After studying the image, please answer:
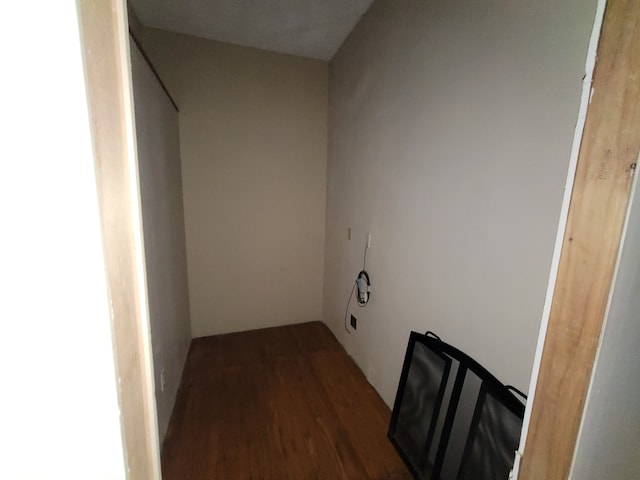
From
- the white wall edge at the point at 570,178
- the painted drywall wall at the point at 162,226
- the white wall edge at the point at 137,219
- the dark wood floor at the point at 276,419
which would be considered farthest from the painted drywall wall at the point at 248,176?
the white wall edge at the point at 570,178

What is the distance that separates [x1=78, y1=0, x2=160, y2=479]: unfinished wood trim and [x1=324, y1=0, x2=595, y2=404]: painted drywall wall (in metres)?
1.15

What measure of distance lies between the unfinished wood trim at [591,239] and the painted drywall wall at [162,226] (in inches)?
52.7

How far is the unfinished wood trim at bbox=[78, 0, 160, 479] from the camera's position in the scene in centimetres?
37

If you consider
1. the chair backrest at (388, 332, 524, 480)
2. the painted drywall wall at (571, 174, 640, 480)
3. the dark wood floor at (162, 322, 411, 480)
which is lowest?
the dark wood floor at (162, 322, 411, 480)

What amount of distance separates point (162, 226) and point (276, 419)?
4.77ft

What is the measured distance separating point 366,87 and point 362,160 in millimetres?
526

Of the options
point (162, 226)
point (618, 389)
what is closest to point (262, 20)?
point (162, 226)

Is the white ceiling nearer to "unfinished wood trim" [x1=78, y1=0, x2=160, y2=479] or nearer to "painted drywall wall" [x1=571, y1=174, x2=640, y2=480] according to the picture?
"unfinished wood trim" [x1=78, y1=0, x2=160, y2=479]

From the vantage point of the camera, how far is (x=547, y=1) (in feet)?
2.80

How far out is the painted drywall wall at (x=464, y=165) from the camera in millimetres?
886

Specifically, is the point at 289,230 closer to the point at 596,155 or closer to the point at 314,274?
the point at 314,274

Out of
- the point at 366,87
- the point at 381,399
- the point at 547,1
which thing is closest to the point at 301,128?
the point at 366,87

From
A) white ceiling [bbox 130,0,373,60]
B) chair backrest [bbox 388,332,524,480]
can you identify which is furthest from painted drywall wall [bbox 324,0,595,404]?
white ceiling [bbox 130,0,373,60]

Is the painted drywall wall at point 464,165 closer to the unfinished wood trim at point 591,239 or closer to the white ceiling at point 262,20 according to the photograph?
the white ceiling at point 262,20
